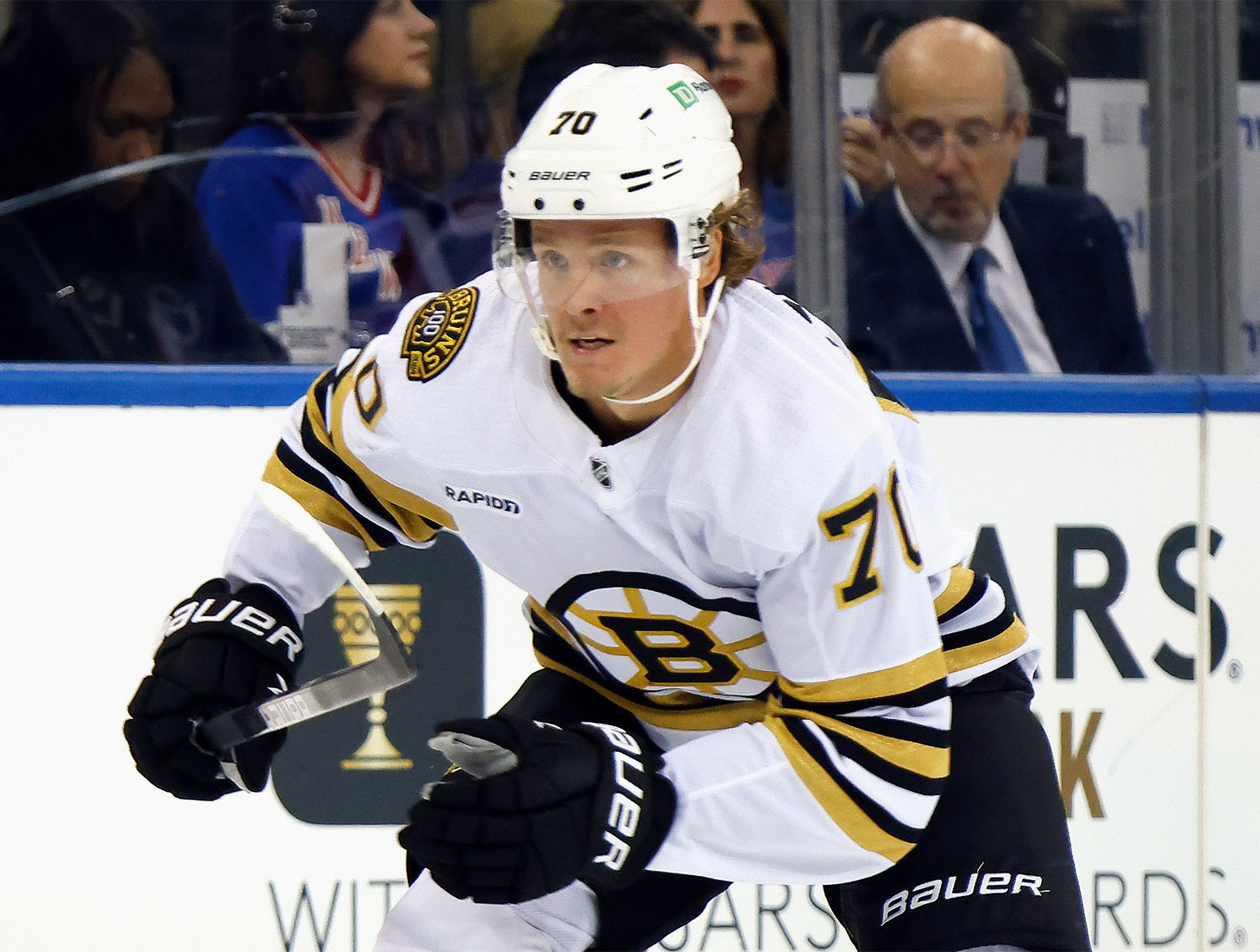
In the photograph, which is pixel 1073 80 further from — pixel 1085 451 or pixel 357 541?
pixel 357 541

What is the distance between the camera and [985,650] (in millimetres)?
1769

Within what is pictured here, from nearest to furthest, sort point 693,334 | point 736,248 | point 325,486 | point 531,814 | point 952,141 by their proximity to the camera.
Result: point 531,814 < point 693,334 < point 736,248 < point 325,486 < point 952,141

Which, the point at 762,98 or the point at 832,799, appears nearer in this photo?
the point at 832,799

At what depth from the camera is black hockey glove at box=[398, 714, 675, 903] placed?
4.64ft

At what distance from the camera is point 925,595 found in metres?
1.53

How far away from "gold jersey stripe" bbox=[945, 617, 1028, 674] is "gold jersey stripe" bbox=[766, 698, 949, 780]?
0.21 metres

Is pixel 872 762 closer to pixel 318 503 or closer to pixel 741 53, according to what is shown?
pixel 318 503

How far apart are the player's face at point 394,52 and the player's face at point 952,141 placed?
0.79 metres

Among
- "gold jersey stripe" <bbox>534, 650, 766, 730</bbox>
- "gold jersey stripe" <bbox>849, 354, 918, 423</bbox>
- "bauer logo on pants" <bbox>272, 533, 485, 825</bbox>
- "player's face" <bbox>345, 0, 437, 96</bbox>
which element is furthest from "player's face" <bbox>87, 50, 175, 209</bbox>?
"gold jersey stripe" <bbox>849, 354, 918, 423</bbox>

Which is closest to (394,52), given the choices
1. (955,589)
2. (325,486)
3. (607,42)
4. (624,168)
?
(607,42)

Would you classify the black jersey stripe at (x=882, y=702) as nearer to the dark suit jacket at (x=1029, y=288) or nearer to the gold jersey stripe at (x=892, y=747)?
the gold jersey stripe at (x=892, y=747)

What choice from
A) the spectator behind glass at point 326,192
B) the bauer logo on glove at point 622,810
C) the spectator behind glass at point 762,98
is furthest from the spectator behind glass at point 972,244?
the bauer logo on glove at point 622,810

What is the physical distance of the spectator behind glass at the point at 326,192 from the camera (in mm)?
2629

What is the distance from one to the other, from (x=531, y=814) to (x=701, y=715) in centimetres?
41
